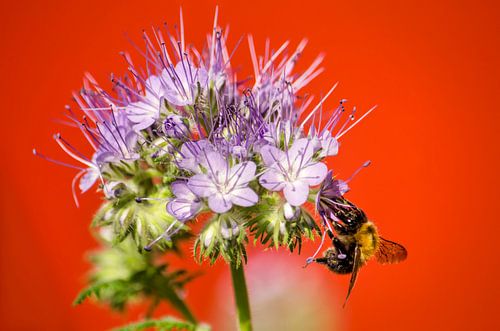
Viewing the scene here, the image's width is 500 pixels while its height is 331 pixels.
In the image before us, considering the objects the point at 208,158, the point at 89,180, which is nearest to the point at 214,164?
the point at 208,158

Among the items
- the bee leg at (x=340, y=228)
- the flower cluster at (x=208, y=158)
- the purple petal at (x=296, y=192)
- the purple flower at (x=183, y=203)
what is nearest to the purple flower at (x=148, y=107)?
the flower cluster at (x=208, y=158)

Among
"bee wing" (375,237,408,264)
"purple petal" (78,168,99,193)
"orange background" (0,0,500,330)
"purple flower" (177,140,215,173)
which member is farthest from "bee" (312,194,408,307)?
"orange background" (0,0,500,330)

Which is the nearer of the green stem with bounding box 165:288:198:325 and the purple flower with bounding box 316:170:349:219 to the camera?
the purple flower with bounding box 316:170:349:219

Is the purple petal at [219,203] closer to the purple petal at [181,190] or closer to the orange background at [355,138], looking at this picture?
the purple petal at [181,190]

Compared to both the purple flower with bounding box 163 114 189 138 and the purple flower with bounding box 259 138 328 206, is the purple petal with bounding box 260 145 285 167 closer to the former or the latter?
the purple flower with bounding box 259 138 328 206

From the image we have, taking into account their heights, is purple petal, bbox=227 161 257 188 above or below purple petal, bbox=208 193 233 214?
above

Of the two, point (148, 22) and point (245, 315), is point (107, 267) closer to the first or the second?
point (245, 315)
